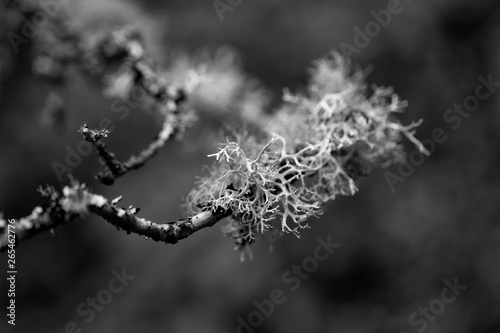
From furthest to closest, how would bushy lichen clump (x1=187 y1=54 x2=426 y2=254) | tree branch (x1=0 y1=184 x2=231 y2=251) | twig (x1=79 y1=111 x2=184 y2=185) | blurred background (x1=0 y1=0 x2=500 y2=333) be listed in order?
blurred background (x1=0 y1=0 x2=500 y2=333), bushy lichen clump (x1=187 y1=54 x2=426 y2=254), twig (x1=79 y1=111 x2=184 y2=185), tree branch (x1=0 y1=184 x2=231 y2=251)

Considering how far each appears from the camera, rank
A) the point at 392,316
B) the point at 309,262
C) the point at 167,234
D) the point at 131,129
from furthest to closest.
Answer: the point at 131,129
the point at 309,262
the point at 392,316
the point at 167,234

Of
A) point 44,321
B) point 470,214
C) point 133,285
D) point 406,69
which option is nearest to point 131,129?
point 133,285

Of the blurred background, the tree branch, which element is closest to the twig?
the tree branch

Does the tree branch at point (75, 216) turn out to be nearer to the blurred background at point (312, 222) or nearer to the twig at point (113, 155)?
the twig at point (113, 155)

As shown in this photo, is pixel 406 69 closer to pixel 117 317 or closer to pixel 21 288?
pixel 117 317

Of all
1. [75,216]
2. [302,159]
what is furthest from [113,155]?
[302,159]

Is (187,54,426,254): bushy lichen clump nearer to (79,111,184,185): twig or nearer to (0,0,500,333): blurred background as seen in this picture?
(79,111,184,185): twig
